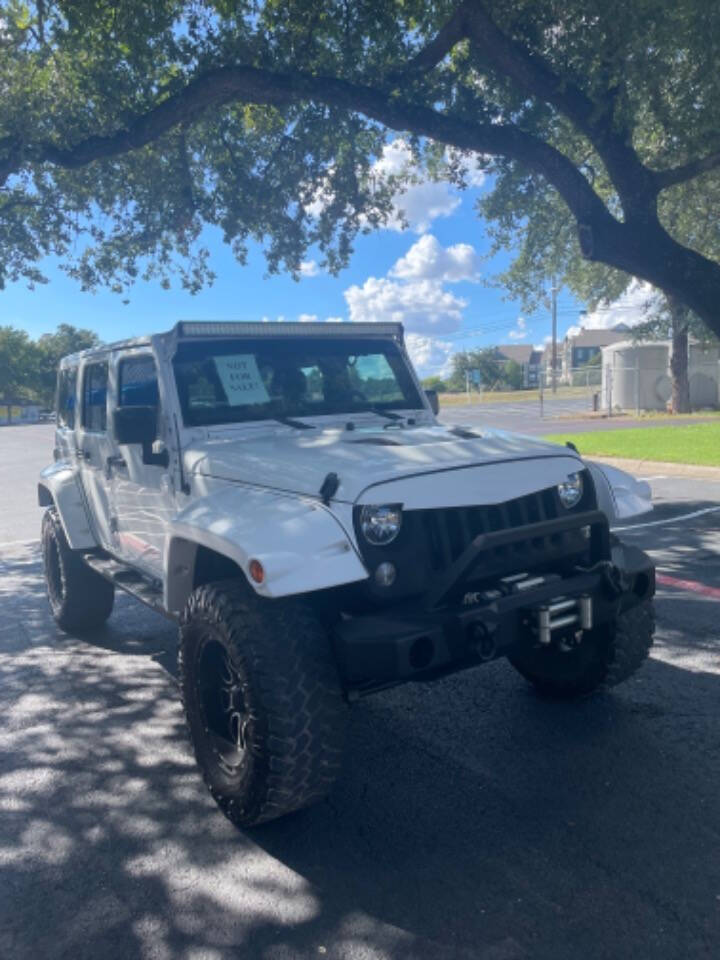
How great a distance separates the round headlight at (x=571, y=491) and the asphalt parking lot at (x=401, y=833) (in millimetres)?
1157

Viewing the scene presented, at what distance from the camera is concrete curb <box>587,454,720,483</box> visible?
41.1 feet

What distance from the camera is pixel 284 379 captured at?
4.48 metres

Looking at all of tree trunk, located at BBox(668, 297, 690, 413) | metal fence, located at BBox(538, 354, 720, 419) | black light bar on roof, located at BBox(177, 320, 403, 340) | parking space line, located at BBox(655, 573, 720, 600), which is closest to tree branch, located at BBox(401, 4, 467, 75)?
black light bar on roof, located at BBox(177, 320, 403, 340)

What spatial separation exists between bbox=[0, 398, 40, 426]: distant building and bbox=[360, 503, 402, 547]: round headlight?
71.8m

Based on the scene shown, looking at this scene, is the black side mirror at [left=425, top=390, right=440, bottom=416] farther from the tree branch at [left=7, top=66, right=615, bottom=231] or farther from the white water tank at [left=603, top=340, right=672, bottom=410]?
the white water tank at [left=603, top=340, right=672, bottom=410]

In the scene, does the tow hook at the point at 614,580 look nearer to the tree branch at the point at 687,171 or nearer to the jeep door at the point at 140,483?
the jeep door at the point at 140,483

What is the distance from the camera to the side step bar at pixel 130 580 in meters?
4.22

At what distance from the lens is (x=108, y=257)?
13.3m

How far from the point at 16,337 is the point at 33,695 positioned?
250ft

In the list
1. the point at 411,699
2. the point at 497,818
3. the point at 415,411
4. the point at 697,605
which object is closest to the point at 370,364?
the point at 415,411

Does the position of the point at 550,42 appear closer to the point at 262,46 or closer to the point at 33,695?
the point at 262,46

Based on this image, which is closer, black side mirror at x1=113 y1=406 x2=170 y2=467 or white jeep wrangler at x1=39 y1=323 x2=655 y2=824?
white jeep wrangler at x1=39 y1=323 x2=655 y2=824

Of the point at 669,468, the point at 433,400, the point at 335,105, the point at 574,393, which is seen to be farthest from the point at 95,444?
the point at 574,393

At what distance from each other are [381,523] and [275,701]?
30.9 inches
